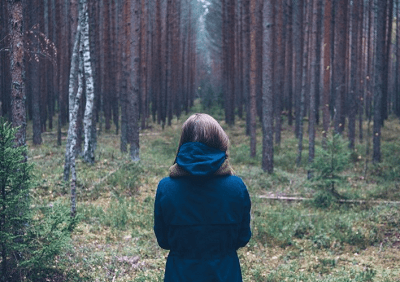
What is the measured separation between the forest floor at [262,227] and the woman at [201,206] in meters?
3.13

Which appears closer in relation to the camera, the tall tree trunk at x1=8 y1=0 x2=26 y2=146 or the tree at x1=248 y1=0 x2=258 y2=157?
the tall tree trunk at x1=8 y1=0 x2=26 y2=146

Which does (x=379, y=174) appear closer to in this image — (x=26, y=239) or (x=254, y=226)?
(x=254, y=226)

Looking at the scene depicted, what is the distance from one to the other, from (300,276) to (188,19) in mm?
37750

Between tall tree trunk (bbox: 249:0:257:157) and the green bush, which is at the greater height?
tall tree trunk (bbox: 249:0:257:157)

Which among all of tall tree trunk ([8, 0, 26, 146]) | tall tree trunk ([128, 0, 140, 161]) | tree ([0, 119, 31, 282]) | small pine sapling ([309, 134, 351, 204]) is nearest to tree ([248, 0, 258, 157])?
tall tree trunk ([128, 0, 140, 161])

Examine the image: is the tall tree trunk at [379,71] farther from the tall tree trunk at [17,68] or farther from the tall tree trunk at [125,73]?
the tall tree trunk at [17,68]

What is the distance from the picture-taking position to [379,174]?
1227 centimetres

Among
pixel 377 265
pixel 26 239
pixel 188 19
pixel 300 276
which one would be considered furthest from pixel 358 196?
pixel 188 19

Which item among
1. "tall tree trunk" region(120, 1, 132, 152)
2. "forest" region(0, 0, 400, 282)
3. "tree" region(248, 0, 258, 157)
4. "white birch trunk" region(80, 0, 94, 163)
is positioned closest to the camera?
"forest" region(0, 0, 400, 282)

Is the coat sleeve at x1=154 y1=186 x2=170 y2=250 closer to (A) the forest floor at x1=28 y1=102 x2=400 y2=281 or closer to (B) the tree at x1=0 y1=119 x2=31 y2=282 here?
(B) the tree at x1=0 y1=119 x2=31 y2=282

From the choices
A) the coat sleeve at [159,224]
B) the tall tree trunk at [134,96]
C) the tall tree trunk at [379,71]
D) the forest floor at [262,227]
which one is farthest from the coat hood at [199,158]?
the tall tree trunk at [379,71]

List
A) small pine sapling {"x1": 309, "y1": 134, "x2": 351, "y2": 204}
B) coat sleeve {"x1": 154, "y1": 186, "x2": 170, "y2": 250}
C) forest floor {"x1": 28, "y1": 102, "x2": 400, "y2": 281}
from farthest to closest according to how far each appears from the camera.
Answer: small pine sapling {"x1": 309, "y1": 134, "x2": 351, "y2": 204} → forest floor {"x1": 28, "y1": 102, "x2": 400, "y2": 281} → coat sleeve {"x1": 154, "y1": 186, "x2": 170, "y2": 250}

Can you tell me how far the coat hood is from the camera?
7.07 feet

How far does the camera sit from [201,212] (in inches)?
87.9
